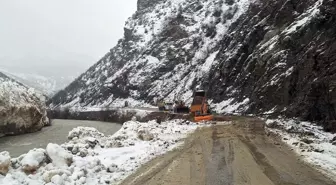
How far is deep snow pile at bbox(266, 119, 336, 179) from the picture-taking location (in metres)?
11.1

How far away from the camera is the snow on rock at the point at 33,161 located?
995cm

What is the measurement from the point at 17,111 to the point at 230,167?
1416 inches

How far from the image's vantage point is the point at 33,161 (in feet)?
33.2

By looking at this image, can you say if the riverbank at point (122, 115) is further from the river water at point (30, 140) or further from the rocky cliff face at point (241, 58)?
the river water at point (30, 140)

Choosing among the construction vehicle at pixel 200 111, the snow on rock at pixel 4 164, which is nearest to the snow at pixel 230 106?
the construction vehicle at pixel 200 111

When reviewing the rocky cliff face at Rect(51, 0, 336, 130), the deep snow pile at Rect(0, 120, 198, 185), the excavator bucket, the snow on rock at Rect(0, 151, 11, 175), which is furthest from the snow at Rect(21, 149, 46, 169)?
the excavator bucket

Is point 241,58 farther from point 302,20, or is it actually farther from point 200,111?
point 200,111

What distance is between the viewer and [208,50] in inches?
3054

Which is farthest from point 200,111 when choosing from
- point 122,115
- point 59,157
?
point 122,115

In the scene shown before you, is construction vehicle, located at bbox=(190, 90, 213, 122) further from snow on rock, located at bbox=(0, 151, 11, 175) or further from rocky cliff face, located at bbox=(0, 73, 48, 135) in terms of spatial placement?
snow on rock, located at bbox=(0, 151, 11, 175)

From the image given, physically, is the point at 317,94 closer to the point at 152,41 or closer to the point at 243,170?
the point at 243,170

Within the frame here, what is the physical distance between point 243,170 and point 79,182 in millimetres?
5189

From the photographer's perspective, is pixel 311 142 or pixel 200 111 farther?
pixel 200 111

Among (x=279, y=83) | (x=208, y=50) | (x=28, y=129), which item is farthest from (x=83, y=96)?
(x=279, y=83)
